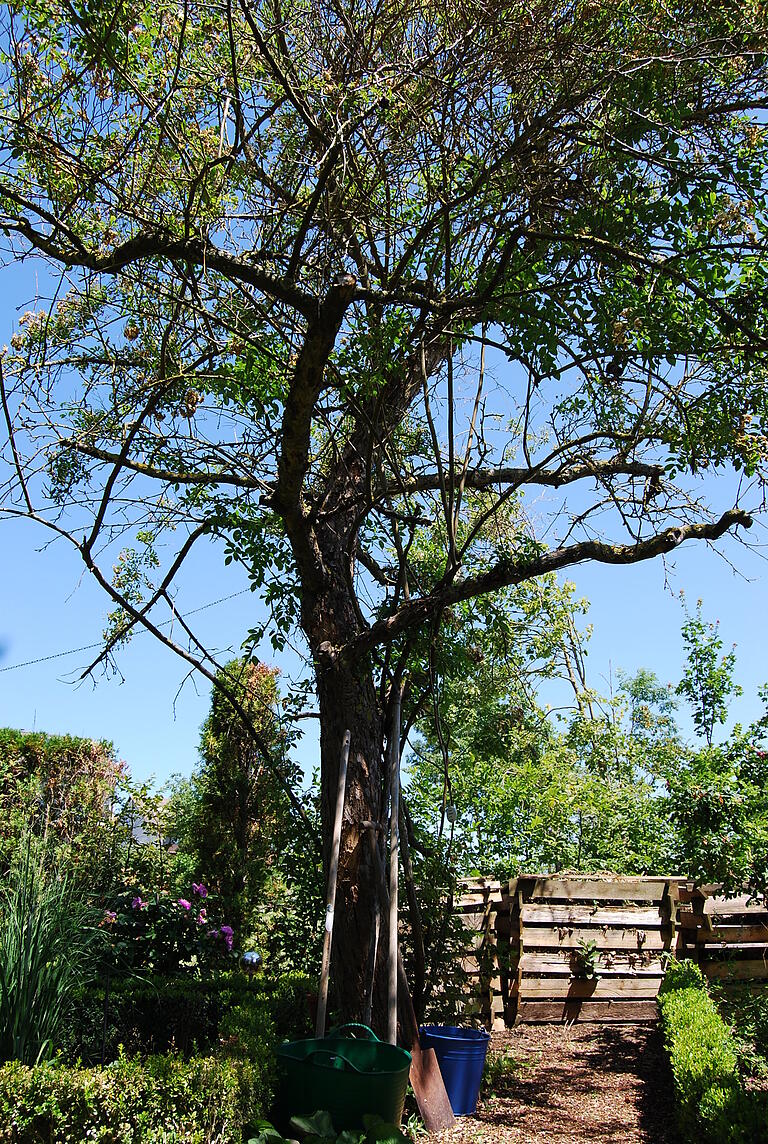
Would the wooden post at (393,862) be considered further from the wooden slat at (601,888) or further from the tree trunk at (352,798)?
the wooden slat at (601,888)

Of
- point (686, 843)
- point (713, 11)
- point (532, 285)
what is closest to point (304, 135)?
point (532, 285)

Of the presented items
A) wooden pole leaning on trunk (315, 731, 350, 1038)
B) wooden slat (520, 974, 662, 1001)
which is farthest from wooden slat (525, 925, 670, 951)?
wooden pole leaning on trunk (315, 731, 350, 1038)

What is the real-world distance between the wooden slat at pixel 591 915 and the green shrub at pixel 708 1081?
1.71 meters

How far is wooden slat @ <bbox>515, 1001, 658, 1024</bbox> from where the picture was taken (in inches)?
296

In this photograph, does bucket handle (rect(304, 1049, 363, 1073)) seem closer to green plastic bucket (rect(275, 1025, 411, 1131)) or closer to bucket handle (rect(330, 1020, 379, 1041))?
green plastic bucket (rect(275, 1025, 411, 1131))

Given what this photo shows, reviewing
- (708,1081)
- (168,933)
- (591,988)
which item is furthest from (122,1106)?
(591,988)

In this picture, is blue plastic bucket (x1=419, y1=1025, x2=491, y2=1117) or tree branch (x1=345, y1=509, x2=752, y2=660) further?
blue plastic bucket (x1=419, y1=1025, x2=491, y2=1117)

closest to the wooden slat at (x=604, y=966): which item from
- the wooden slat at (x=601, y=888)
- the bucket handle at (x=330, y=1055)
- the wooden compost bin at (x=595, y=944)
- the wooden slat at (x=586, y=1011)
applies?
the wooden compost bin at (x=595, y=944)

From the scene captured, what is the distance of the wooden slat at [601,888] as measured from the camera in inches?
299

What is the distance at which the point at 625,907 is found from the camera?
7.95 metres

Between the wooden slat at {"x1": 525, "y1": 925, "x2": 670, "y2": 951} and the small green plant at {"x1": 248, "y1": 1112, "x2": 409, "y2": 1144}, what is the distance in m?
4.77

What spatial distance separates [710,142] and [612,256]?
774 millimetres

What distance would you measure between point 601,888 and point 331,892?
448cm

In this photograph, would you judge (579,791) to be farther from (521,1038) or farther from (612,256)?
(612,256)
